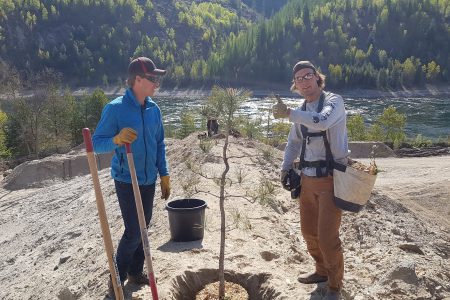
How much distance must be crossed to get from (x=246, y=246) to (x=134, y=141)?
2.40 m

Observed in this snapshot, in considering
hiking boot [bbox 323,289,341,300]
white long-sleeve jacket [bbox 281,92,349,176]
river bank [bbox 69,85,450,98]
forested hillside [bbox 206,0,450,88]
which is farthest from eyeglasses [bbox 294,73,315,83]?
forested hillside [bbox 206,0,450,88]

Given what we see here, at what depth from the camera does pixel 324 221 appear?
14.1ft

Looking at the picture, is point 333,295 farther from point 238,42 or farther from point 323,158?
point 238,42

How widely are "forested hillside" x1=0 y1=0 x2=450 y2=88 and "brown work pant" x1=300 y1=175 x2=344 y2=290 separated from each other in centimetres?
7469

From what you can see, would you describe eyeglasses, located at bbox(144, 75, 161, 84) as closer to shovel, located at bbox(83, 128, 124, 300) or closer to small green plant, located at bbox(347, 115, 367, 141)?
shovel, located at bbox(83, 128, 124, 300)

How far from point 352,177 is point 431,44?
102 meters

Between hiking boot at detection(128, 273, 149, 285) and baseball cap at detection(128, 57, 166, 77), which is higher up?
baseball cap at detection(128, 57, 166, 77)

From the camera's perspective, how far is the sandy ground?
5215 mm

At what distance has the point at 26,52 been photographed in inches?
4572

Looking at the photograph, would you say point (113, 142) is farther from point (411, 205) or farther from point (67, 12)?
point (67, 12)

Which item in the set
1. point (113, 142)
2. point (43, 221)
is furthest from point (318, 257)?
point (43, 221)

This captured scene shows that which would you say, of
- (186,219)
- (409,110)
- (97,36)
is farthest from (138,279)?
(97,36)

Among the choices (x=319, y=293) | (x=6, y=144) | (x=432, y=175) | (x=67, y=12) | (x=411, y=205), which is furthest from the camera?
(x=67, y=12)

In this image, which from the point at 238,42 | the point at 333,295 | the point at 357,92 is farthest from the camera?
the point at 238,42
